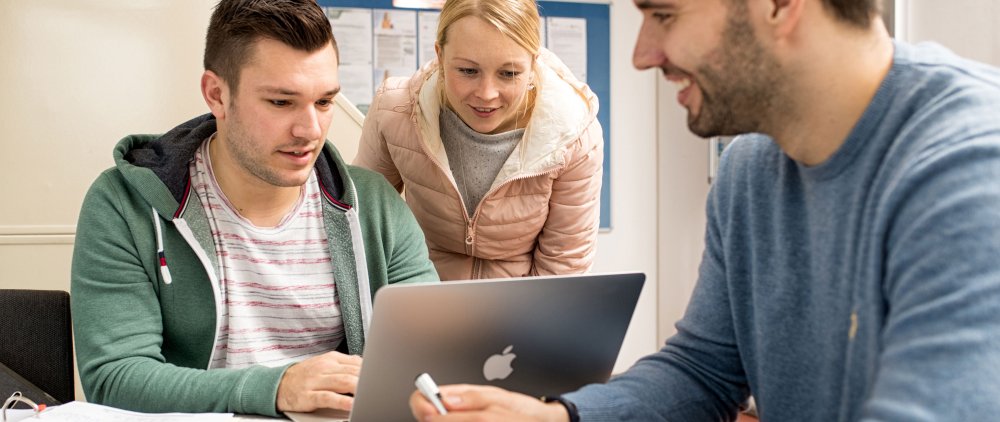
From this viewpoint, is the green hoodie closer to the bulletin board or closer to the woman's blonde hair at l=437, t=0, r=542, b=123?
the woman's blonde hair at l=437, t=0, r=542, b=123

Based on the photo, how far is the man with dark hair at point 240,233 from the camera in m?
1.36

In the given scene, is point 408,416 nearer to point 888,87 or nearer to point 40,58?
point 888,87

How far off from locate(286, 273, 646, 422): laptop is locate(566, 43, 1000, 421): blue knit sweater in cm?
8

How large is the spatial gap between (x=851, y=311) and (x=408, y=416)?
1.75ft

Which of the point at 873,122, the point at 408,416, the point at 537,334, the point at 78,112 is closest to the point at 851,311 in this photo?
the point at 873,122

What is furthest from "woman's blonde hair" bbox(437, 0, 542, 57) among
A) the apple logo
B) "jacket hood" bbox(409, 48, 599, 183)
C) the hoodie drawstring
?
the apple logo

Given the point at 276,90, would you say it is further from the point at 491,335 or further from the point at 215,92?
the point at 491,335

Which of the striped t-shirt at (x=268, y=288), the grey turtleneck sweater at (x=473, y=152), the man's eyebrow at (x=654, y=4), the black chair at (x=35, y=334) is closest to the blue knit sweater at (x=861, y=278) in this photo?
the man's eyebrow at (x=654, y=4)

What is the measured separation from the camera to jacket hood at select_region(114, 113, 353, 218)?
4.64 feet

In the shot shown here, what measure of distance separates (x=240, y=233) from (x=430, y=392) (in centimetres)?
67

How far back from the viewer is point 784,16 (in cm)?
86

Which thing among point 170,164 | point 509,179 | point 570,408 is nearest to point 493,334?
point 570,408

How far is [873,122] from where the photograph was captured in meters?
0.86

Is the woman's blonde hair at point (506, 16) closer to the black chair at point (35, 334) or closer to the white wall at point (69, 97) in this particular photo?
the black chair at point (35, 334)
